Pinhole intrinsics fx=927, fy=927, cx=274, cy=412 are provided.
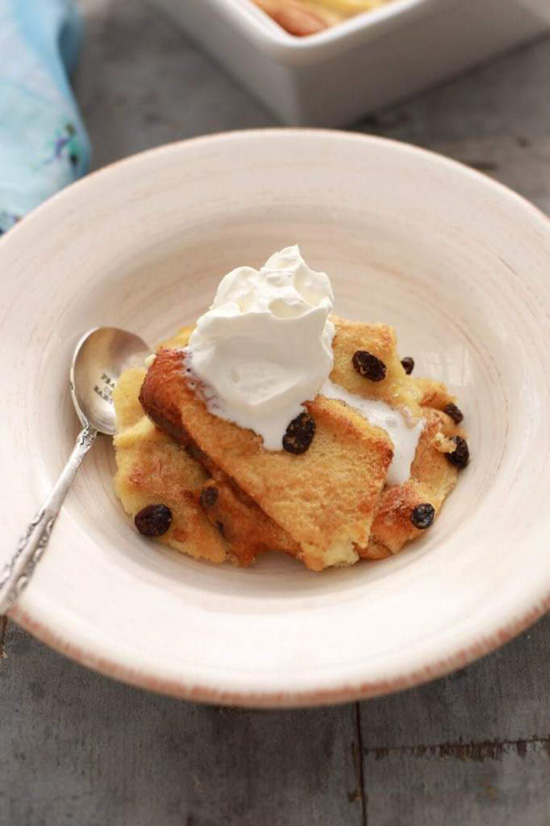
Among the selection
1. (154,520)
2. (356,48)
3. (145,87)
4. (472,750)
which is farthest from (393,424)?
(145,87)

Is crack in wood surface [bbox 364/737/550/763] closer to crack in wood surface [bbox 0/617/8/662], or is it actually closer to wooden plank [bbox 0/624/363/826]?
wooden plank [bbox 0/624/363/826]

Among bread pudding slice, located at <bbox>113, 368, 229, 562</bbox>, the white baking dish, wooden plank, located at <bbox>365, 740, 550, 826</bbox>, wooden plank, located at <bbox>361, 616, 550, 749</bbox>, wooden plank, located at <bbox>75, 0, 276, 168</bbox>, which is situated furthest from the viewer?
wooden plank, located at <bbox>75, 0, 276, 168</bbox>

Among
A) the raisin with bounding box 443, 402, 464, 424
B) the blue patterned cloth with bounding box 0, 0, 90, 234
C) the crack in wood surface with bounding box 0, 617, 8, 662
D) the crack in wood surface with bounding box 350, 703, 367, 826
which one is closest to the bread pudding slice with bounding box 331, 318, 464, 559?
the raisin with bounding box 443, 402, 464, 424

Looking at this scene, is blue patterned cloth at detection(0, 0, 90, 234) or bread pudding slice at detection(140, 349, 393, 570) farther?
blue patterned cloth at detection(0, 0, 90, 234)

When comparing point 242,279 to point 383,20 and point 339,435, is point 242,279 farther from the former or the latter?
point 383,20

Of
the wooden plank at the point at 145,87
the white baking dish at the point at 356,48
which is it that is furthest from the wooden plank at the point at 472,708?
the wooden plank at the point at 145,87
